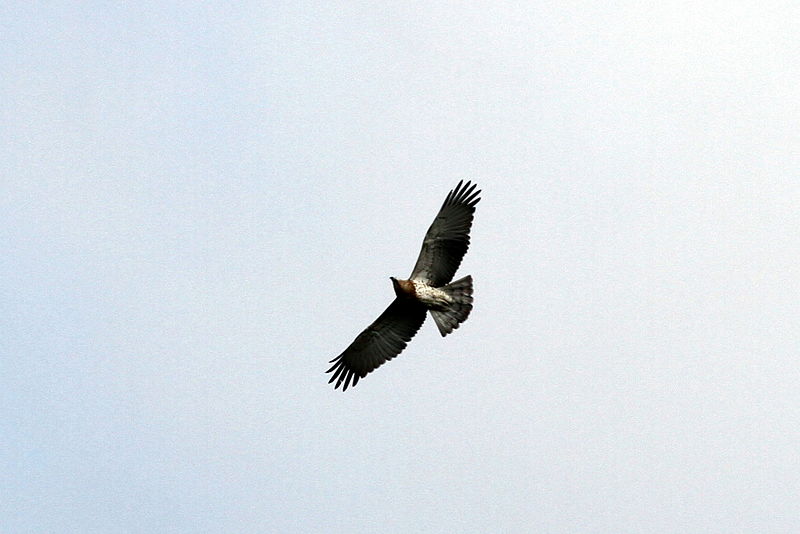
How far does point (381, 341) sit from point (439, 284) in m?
1.73

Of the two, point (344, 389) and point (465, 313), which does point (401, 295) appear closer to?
point (465, 313)

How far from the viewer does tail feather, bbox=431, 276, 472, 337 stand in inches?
806

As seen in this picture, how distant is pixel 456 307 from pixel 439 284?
1.85 ft

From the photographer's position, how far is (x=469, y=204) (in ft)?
68.5

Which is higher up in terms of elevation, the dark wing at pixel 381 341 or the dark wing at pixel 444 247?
the dark wing at pixel 444 247

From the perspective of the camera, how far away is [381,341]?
2144cm

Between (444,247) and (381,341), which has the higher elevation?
(444,247)

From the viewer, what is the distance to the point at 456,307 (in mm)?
20516

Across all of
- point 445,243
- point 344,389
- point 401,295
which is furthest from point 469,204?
point 344,389

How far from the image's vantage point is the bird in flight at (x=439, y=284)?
67.3 feet

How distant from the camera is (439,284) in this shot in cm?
2072

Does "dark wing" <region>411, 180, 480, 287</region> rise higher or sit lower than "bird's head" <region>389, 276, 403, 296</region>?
higher

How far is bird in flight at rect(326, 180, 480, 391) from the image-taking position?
2050cm

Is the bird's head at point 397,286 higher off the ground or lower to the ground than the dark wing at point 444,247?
lower
